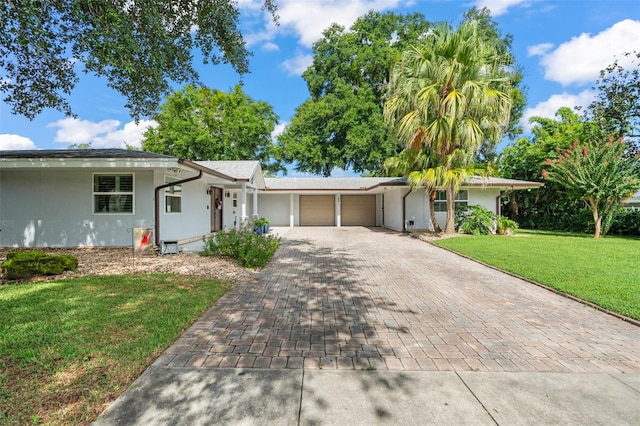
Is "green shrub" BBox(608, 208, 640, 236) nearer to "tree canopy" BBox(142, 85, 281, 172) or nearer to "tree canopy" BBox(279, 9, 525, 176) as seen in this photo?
"tree canopy" BBox(279, 9, 525, 176)

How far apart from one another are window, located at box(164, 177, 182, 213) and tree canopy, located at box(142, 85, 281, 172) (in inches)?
596

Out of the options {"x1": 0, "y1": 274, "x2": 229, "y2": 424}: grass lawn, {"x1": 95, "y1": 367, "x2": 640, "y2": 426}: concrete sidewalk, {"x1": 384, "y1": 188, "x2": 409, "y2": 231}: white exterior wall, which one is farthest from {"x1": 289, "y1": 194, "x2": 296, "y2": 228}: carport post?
{"x1": 95, "y1": 367, "x2": 640, "y2": 426}: concrete sidewalk

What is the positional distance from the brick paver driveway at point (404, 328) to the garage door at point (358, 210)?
15.4m

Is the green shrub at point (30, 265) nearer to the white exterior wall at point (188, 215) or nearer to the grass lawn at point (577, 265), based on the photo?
the white exterior wall at point (188, 215)

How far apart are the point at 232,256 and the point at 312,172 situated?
2084 centimetres

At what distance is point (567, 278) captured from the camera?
Result: 20.6 feet

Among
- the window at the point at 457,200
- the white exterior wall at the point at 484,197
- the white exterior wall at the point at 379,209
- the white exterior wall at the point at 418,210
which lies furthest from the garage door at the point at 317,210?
the white exterior wall at the point at 484,197


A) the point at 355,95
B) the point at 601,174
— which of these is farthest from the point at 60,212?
the point at 355,95

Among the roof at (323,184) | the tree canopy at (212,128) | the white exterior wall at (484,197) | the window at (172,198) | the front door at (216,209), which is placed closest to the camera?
the window at (172,198)

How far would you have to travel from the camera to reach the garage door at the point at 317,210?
72.4ft

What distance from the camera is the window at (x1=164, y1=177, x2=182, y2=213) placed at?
403 inches

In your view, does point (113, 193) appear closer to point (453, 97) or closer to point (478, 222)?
point (453, 97)

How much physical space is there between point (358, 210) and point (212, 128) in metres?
14.4

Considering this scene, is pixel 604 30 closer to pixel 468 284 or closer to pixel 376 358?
pixel 468 284
